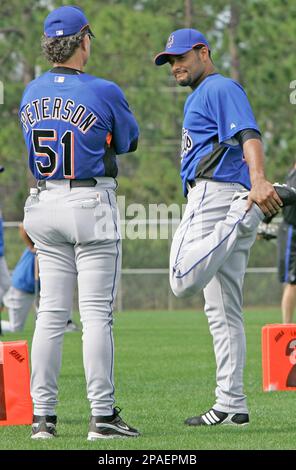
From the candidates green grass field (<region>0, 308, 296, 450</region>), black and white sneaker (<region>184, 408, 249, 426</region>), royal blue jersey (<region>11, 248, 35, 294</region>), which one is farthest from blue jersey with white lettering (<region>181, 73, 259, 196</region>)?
royal blue jersey (<region>11, 248, 35, 294</region>)

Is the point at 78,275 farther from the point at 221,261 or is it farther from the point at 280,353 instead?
Result: the point at 280,353

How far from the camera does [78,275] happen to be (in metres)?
7.05

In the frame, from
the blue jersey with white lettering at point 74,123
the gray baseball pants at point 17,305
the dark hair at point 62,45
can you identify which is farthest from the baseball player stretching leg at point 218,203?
the gray baseball pants at point 17,305

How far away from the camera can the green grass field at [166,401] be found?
684cm

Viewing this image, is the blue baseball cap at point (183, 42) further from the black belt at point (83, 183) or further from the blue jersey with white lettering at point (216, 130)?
the black belt at point (83, 183)

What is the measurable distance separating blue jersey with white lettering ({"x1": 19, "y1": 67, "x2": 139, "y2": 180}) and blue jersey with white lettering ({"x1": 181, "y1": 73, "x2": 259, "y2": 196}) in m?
0.55

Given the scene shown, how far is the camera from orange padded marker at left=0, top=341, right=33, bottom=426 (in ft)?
25.3

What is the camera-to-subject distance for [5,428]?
7625 mm

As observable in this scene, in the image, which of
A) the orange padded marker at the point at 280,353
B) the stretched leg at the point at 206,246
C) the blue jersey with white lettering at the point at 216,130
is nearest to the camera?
the stretched leg at the point at 206,246

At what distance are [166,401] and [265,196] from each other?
2.80 meters

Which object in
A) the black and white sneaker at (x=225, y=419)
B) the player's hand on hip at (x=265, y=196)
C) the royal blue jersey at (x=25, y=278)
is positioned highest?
the player's hand on hip at (x=265, y=196)

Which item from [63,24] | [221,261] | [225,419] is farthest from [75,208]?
[225,419]

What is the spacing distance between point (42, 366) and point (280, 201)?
1614mm

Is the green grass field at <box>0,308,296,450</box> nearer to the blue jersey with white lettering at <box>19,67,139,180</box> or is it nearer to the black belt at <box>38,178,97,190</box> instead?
the black belt at <box>38,178,97,190</box>
